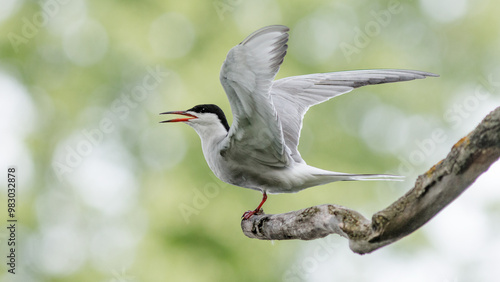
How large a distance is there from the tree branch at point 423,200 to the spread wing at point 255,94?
0.54 m

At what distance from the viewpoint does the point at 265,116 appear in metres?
2.75

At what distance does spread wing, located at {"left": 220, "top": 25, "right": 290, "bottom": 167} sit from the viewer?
2480 millimetres

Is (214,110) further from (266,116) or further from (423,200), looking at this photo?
(423,200)

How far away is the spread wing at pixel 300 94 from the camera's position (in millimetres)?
3475

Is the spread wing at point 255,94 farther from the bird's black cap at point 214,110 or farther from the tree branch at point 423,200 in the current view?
the tree branch at point 423,200

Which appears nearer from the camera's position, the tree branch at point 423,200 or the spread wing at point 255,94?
the tree branch at point 423,200

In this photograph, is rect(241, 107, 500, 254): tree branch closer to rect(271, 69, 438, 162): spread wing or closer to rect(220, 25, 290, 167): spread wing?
rect(220, 25, 290, 167): spread wing

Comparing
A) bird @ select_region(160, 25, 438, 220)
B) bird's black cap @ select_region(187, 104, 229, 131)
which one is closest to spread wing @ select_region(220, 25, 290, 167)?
bird @ select_region(160, 25, 438, 220)

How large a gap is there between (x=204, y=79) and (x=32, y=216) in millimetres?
2557

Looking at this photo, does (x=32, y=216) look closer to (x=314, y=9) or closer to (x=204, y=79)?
(x=204, y=79)

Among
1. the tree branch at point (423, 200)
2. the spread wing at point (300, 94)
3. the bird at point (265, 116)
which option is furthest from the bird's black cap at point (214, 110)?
the tree branch at point (423, 200)

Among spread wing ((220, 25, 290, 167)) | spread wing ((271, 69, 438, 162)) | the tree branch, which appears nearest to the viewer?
the tree branch

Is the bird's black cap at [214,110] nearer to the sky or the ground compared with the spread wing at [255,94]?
nearer to the ground

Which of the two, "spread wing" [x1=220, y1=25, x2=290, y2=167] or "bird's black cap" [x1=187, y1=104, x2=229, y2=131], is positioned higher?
"spread wing" [x1=220, y1=25, x2=290, y2=167]
